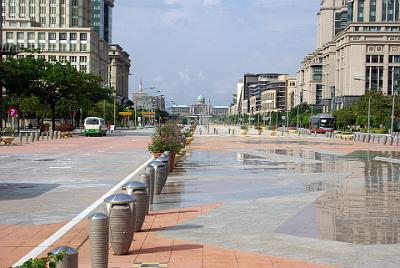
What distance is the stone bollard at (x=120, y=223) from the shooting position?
26.5ft

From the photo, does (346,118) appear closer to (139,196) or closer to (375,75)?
(375,75)

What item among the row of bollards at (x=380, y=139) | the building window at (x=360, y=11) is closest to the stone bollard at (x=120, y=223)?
the row of bollards at (x=380, y=139)

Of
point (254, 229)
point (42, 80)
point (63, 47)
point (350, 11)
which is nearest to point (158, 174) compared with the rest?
point (254, 229)

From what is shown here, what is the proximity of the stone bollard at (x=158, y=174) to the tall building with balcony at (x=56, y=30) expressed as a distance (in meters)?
120

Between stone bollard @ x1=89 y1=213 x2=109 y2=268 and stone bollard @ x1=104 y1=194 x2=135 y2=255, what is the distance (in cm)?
80

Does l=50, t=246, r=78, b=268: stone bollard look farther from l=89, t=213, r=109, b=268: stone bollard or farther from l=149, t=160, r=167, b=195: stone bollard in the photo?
l=149, t=160, r=167, b=195: stone bollard

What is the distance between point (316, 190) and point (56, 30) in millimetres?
133330

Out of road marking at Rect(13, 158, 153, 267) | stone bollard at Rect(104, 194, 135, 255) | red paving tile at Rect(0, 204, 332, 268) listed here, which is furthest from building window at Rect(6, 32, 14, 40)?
stone bollard at Rect(104, 194, 135, 255)

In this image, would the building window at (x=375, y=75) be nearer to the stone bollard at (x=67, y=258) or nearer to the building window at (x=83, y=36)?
the building window at (x=83, y=36)

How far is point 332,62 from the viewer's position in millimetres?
160750

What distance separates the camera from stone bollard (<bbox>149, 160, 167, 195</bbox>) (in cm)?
1380

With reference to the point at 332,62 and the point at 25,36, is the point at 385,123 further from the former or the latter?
the point at 25,36

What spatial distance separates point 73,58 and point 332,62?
66.9 meters

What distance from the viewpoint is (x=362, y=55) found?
138000mm
